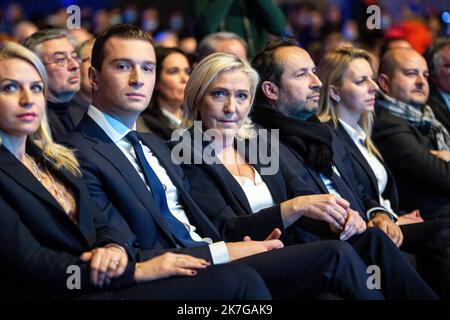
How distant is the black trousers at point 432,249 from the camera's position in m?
3.13

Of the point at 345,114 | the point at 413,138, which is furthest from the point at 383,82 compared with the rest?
the point at 345,114

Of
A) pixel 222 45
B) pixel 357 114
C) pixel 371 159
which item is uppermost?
pixel 222 45

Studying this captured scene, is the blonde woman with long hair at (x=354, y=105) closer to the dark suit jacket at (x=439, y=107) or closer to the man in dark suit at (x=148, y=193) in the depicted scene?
the dark suit jacket at (x=439, y=107)

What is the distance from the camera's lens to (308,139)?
330 cm

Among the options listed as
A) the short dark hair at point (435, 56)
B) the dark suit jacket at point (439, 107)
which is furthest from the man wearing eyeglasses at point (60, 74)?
the short dark hair at point (435, 56)

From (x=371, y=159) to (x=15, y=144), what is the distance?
6.29 feet

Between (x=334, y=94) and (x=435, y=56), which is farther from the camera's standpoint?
(x=435, y=56)

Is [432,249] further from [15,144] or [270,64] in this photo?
[15,144]

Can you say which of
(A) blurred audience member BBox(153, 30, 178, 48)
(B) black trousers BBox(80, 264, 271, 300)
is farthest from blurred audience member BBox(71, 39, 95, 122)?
(B) black trousers BBox(80, 264, 271, 300)

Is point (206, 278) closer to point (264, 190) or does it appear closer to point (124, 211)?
point (124, 211)

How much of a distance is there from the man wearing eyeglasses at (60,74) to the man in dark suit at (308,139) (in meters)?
0.90

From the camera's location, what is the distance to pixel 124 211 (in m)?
2.56
